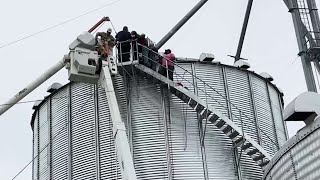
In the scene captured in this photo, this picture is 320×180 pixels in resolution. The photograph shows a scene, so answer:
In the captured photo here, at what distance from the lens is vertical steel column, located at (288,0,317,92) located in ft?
101

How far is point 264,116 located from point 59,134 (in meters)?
10.3

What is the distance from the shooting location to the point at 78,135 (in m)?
29.0

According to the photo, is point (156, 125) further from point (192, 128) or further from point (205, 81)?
point (205, 81)

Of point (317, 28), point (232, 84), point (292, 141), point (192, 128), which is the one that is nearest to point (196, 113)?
point (192, 128)

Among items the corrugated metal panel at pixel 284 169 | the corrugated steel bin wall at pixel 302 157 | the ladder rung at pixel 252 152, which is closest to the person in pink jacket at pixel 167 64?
the ladder rung at pixel 252 152

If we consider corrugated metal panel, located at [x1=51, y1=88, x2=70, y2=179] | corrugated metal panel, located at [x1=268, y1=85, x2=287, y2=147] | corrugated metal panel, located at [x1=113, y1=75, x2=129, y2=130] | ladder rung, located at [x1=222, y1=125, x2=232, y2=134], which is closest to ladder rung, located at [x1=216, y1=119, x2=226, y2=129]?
ladder rung, located at [x1=222, y1=125, x2=232, y2=134]

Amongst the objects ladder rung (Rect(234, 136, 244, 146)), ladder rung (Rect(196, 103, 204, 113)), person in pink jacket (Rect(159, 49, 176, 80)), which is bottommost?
ladder rung (Rect(234, 136, 244, 146))

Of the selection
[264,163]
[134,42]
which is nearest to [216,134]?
[264,163]

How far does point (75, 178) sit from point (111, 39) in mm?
6628

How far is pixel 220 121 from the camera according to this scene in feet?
91.6

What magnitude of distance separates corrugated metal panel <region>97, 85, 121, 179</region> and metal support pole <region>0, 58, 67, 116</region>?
90.6 inches

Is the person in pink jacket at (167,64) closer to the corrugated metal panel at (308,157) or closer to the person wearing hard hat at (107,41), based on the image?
the person wearing hard hat at (107,41)

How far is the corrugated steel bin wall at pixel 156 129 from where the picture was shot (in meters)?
27.5

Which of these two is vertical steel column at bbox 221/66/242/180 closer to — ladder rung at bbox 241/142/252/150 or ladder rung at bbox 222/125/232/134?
ladder rung at bbox 241/142/252/150
